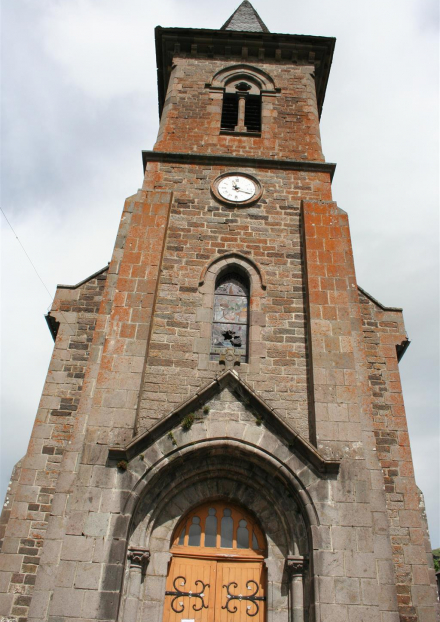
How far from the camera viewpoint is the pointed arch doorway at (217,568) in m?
7.13

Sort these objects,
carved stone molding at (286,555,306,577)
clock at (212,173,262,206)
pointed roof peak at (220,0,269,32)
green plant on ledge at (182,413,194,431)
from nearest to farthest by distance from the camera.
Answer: carved stone molding at (286,555,306,577)
green plant on ledge at (182,413,194,431)
clock at (212,173,262,206)
pointed roof peak at (220,0,269,32)

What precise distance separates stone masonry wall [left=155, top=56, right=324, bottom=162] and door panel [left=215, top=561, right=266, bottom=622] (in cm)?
862

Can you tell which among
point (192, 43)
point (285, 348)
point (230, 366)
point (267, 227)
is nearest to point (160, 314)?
point (230, 366)

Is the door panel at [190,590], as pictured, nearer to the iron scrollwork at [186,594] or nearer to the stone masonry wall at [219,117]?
the iron scrollwork at [186,594]

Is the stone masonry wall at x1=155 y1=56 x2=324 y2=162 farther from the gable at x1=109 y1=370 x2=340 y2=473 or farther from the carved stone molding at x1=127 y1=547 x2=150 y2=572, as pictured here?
the carved stone molding at x1=127 y1=547 x2=150 y2=572

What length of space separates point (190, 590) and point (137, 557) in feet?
3.20

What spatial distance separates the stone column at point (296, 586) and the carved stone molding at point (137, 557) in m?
1.94

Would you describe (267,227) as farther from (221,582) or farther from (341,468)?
(221,582)

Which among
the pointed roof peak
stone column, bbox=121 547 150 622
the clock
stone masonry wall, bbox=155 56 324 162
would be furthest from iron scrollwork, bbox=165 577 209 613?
the pointed roof peak

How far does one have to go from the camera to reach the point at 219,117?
1297 cm

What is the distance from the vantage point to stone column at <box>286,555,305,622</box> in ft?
22.2

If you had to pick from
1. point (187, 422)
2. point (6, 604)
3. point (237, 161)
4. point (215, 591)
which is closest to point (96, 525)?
point (6, 604)

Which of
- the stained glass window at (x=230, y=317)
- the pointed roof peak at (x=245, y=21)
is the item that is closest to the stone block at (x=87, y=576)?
the stained glass window at (x=230, y=317)

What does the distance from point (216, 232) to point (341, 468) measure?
5.20 meters
